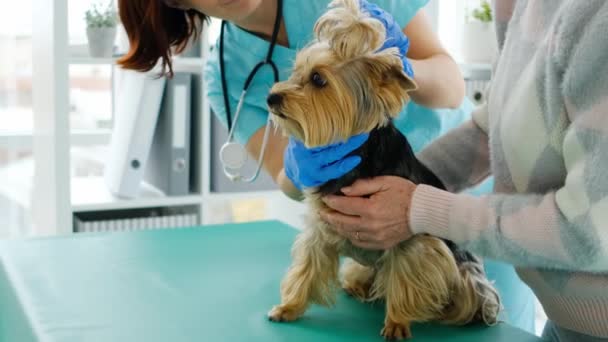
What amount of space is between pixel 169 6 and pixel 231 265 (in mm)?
520

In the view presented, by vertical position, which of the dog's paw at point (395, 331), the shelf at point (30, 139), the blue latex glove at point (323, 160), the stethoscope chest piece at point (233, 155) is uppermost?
the blue latex glove at point (323, 160)

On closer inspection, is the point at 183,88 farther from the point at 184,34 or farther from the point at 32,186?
the point at 184,34

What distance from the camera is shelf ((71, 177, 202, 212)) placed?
99.7 inches

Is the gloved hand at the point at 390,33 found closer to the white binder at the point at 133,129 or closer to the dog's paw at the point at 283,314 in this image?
the dog's paw at the point at 283,314

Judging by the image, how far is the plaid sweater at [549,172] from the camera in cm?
85

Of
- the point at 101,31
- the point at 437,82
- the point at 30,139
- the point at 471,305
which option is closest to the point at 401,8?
the point at 437,82

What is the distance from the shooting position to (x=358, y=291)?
1279 mm

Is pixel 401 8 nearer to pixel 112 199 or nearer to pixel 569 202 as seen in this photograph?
pixel 569 202

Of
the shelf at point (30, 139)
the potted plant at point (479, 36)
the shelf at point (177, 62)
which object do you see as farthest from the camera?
the potted plant at point (479, 36)

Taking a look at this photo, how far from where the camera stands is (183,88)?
8.39ft

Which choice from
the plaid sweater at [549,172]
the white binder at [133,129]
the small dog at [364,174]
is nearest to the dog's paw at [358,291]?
the small dog at [364,174]

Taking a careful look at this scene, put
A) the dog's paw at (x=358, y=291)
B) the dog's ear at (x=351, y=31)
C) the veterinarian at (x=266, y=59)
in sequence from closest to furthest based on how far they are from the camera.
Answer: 1. the dog's ear at (x=351, y=31)
2. the dog's paw at (x=358, y=291)
3. the veterinarian at (x=266, y=59)

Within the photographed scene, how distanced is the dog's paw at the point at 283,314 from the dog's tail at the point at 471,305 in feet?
0.74

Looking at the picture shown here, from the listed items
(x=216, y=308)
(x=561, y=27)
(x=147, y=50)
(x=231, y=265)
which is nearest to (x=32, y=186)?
(x=147, y=50)
